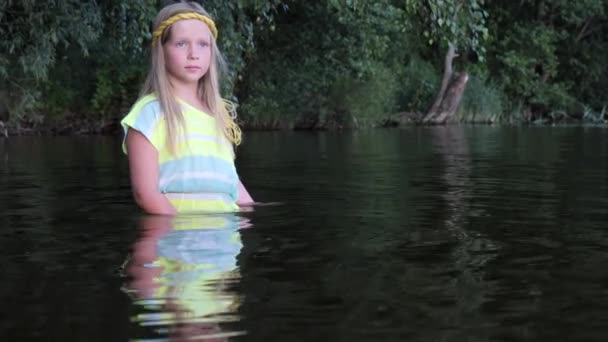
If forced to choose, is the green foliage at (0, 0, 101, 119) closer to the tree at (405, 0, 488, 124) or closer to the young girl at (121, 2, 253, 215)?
the tree at (405, 0, 488, 124)

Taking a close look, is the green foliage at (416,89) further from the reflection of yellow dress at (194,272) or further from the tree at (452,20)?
the reflection of yellow dress at (194,272)

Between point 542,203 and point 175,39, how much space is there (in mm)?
3130

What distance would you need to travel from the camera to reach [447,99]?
33.6m

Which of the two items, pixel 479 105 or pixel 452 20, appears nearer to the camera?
pixel 452 20

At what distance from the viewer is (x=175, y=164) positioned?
5.36m

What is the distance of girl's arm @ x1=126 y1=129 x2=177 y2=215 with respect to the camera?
17.0ft

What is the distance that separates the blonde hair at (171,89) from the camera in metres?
5.26

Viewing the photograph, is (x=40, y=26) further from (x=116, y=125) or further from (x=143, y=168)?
(x=116, y=125)

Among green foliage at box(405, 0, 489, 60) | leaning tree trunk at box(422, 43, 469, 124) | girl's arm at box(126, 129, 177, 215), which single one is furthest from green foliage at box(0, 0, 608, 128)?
girl's arm at box(126, 129, 177, 215)

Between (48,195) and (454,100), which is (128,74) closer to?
(454,100)

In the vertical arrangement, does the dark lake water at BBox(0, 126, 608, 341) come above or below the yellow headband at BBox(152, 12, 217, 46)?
below

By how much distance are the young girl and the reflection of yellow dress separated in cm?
17

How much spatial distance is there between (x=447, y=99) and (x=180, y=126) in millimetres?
28896

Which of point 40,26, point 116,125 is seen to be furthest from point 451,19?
point 116,125
